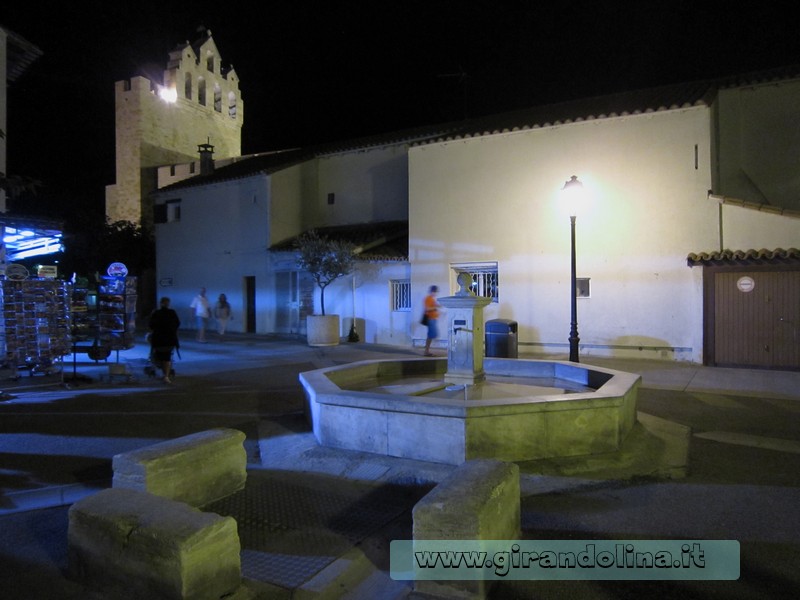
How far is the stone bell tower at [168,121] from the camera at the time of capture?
1196 inches

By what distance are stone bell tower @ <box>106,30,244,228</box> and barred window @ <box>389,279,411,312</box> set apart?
66.6 feet

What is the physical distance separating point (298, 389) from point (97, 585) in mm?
6400

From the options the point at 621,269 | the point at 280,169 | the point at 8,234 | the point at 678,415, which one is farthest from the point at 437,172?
the point at 8,234

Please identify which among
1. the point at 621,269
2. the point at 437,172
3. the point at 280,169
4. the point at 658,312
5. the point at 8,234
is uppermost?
the point at 280,169

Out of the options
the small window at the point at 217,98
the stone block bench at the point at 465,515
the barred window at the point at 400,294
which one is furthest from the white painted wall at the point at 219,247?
the stone block bench at the point at 465,515

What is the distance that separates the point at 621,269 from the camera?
13.1 meters

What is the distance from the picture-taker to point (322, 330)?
15891mm

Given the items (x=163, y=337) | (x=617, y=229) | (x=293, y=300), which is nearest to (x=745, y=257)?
(x=617, y=229)

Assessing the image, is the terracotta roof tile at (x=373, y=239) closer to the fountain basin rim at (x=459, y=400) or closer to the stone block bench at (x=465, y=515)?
the fountain basin rim at (x=459, y=400)

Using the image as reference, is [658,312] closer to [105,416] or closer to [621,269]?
[621,269]

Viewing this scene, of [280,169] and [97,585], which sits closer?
[97,585]

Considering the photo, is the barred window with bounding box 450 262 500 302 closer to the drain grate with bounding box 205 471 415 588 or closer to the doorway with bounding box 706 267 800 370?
the doorway with bounding box 706 267 800 370

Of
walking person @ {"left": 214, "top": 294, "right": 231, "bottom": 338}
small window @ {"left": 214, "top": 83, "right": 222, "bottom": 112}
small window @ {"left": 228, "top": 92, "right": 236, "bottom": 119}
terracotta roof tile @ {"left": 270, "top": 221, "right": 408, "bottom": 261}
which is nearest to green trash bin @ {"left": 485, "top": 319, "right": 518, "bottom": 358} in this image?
terracotta roof tile @ {"left": 270, "top": 221, "right": 408, "bottom": 261}

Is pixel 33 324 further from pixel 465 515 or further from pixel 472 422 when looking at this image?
pixel 465 515
